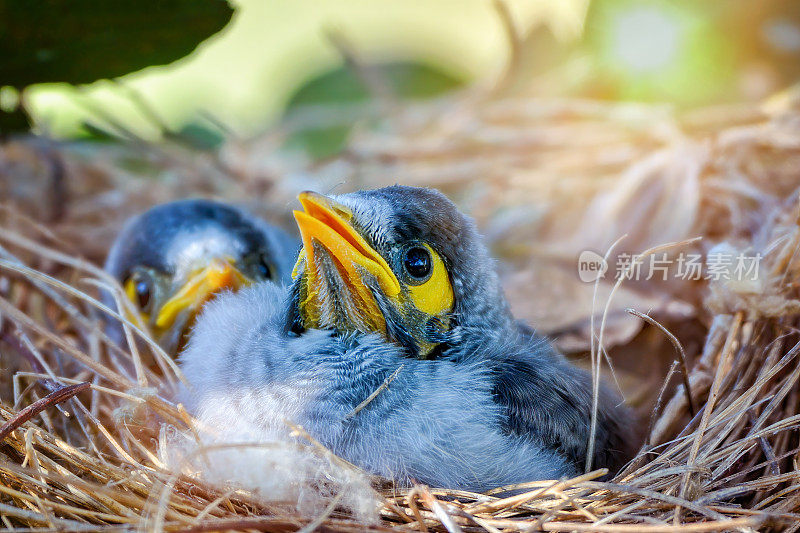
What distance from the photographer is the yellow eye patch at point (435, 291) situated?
140 cm

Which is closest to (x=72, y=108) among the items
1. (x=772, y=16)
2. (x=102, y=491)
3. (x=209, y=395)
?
(x=209, y=395)

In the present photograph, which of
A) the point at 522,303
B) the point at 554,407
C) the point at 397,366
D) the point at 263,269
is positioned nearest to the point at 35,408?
the point at 397,366

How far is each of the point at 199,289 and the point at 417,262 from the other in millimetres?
693

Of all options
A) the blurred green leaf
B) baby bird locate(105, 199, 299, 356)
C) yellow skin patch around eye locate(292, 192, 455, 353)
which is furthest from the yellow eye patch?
the blurred green leaf

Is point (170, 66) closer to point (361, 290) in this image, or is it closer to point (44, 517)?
point (361, 290)

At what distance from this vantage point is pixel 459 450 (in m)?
1.27

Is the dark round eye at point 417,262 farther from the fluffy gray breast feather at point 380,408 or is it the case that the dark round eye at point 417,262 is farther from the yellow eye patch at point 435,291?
the fluffy gray breast feather at point 380,408

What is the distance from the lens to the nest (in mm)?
1185

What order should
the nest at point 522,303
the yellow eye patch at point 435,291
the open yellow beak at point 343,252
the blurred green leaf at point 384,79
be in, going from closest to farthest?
the nest at point 522,303, the open yellow beak at point 343,252, the yellow eye patch at point 435,291, the blurred green leaf at point 384,79

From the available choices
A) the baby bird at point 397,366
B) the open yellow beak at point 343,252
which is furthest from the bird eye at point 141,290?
the open yellow beak at point 343,252

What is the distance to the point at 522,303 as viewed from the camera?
221 centimetres

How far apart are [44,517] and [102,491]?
0.31 ft

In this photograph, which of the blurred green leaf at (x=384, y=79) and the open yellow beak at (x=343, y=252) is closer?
the open yellow beak at (x=343, y=252)

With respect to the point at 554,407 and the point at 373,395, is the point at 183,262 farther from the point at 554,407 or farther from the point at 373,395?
the point at 554,407
